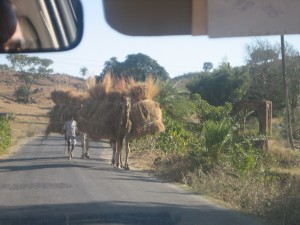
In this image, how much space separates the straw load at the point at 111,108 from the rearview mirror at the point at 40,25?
12.7 metres

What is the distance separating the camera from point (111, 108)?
18.7 metres

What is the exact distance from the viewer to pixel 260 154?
16016mm

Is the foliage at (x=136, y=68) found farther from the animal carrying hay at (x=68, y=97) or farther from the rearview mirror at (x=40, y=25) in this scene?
the rearview mirror at (x=40, y=25)

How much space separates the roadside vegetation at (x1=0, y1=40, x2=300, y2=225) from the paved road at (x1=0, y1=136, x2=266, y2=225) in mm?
782

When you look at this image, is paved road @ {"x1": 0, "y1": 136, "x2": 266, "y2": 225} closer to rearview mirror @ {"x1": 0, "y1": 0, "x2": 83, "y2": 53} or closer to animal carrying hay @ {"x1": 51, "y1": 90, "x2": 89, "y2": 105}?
animal carrying hay @ {"x1": 51, "y1": 90, "x2": 89, "y2": 105}

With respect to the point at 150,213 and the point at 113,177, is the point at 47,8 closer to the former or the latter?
the point at 150,213

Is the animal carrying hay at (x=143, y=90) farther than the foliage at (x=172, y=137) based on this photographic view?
No

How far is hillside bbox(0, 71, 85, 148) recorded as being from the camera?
18906 millimetres

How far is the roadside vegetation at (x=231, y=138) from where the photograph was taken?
11.1 meters

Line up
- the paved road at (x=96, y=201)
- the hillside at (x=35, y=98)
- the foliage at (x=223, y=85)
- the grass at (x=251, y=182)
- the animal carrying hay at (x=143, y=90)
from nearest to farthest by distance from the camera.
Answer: the paved road at (x=96, y=201), the grass at (x=251, y=182), the foliage at (x=223, y=85), the animal carrying hay at (x=143, y=90), the hillside at (x=35, y=98)

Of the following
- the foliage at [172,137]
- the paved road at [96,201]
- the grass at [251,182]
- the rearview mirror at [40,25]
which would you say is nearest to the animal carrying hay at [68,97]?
the paved road at [96,201]

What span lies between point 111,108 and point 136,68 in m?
4.22

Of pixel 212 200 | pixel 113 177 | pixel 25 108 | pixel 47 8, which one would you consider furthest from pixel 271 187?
pixel 25 108

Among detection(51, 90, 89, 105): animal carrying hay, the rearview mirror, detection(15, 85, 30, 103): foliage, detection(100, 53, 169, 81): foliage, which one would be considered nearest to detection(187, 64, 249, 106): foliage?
detection(100, 53, 169, 81): foliage
